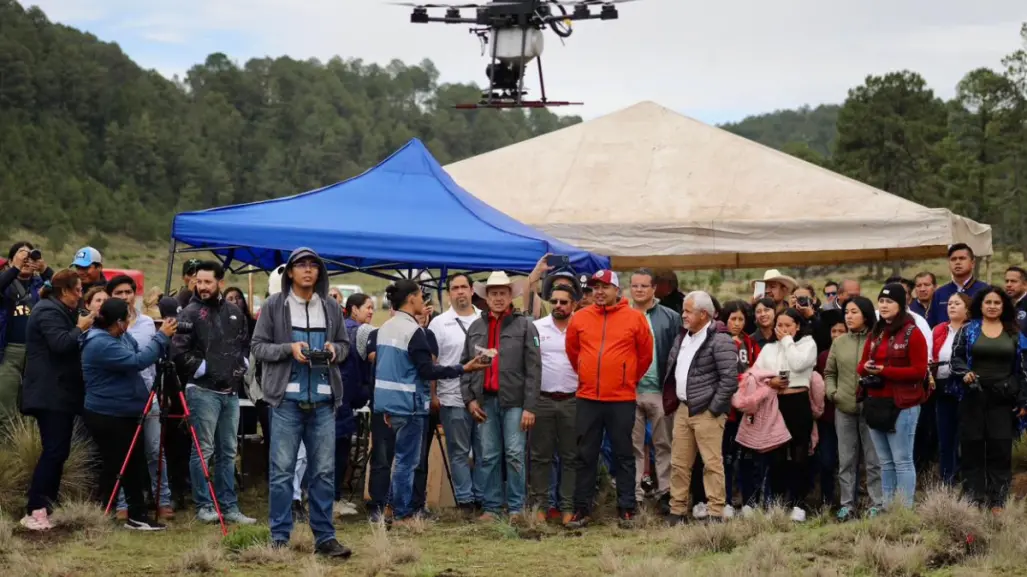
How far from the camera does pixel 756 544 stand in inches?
307

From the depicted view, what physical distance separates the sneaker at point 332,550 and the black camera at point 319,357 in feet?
3.62

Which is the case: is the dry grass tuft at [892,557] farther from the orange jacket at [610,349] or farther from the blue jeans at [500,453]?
the blue jeans at [500,453]

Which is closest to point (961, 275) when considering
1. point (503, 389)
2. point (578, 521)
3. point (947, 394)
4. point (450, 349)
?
point (947, 394)

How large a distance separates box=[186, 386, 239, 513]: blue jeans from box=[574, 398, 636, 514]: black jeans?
2512mm

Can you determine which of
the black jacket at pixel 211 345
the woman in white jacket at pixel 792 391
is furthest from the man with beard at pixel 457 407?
the woman in white jacket at pixel 792 391

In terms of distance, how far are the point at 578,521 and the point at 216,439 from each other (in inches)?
107

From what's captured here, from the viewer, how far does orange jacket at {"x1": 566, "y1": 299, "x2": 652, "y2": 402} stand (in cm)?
948

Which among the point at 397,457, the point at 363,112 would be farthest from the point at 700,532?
the point at 363,112

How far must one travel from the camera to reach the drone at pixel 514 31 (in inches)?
756

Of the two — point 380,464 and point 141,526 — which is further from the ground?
point 380,464

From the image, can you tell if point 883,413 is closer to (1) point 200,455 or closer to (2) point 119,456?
(1) point 200,455

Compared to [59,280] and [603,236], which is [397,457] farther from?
[603,236]

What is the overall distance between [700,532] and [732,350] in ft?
5.16

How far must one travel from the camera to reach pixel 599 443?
967 centimetres
